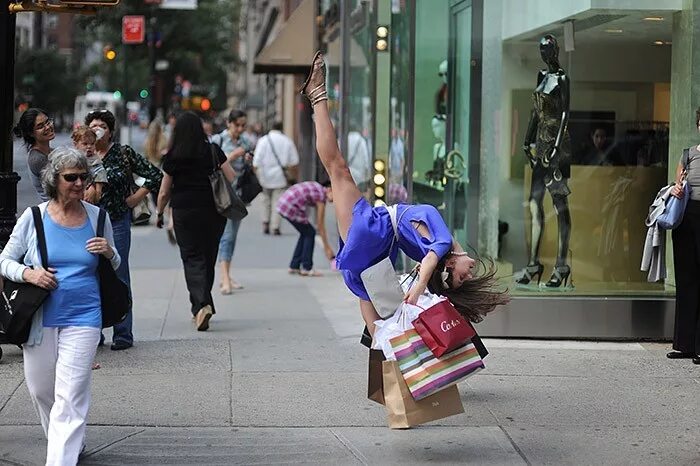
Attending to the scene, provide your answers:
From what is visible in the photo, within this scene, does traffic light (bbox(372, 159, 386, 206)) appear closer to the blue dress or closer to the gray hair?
the blue dress

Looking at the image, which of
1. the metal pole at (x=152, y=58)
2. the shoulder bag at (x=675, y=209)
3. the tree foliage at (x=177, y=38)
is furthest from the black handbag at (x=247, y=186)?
the tree foliage at (x=177, y=38)

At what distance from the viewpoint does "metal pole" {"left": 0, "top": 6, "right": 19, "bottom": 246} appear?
25.5 feet

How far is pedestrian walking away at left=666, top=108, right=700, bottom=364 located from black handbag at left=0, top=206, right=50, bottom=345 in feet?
16.5

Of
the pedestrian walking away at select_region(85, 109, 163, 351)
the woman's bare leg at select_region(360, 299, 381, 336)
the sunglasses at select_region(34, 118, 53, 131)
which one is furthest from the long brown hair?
the sunglasses at select_region(34, 118, 53, 131)

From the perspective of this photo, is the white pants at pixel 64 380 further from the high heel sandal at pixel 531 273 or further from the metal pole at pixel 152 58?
the metal pole at pixel 152 58

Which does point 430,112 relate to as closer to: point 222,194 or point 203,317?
point 222,194

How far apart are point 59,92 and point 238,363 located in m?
70.6

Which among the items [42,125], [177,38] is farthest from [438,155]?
[177,38]

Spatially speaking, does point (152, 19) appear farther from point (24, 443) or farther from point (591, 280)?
point (24, 443)

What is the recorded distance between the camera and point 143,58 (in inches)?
2044

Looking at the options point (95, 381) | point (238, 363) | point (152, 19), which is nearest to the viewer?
point (95, 381)

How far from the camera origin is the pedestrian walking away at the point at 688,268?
8898 mm

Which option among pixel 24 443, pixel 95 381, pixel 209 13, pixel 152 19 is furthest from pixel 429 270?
pixel 209 13

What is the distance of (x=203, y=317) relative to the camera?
10.0 metres
